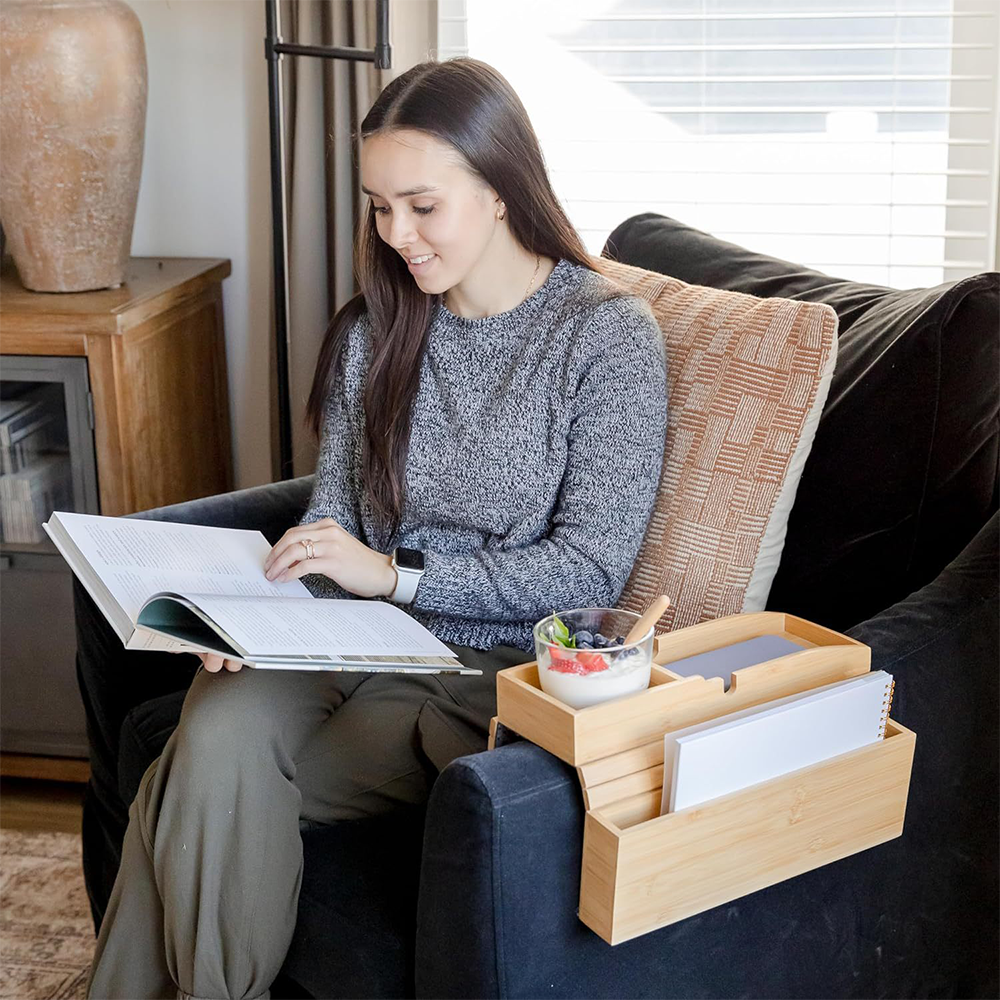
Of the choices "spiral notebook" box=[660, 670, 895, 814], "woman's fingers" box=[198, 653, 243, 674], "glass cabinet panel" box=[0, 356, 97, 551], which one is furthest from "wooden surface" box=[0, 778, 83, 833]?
"spiral notebook" box=[660, 670, 895, 814]

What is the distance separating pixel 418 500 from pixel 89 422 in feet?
2.42

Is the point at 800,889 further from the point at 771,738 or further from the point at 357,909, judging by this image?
the point at 357,909

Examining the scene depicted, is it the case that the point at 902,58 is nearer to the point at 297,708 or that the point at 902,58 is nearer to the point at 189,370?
the point at 189,370

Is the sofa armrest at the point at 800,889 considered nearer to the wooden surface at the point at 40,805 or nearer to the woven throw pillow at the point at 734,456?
the woven throw pillow at the point at 734,456

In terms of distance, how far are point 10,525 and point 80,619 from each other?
0.60 m

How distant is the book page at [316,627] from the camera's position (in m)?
1.11

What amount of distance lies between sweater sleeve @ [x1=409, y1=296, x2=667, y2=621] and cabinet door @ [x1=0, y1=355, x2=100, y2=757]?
0.87m

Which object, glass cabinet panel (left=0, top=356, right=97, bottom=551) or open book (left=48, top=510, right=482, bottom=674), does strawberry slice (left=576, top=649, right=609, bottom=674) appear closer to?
open book (left=48, top=510, right=482, bottom=674)

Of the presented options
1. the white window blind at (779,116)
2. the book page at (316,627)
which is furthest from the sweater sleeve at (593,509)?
the white window blind at (779,116)

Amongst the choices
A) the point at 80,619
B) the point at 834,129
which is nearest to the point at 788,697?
the point at 80,619

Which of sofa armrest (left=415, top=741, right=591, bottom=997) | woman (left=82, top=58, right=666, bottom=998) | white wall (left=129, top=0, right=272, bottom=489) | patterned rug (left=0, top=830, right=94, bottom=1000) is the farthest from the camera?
white wall (left=129, top=0, right=272, bottom=489)

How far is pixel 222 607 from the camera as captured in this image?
1.15 m

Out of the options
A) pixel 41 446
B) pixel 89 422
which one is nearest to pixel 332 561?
pixel 89 422

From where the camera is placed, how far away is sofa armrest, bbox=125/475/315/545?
5.40 feet
